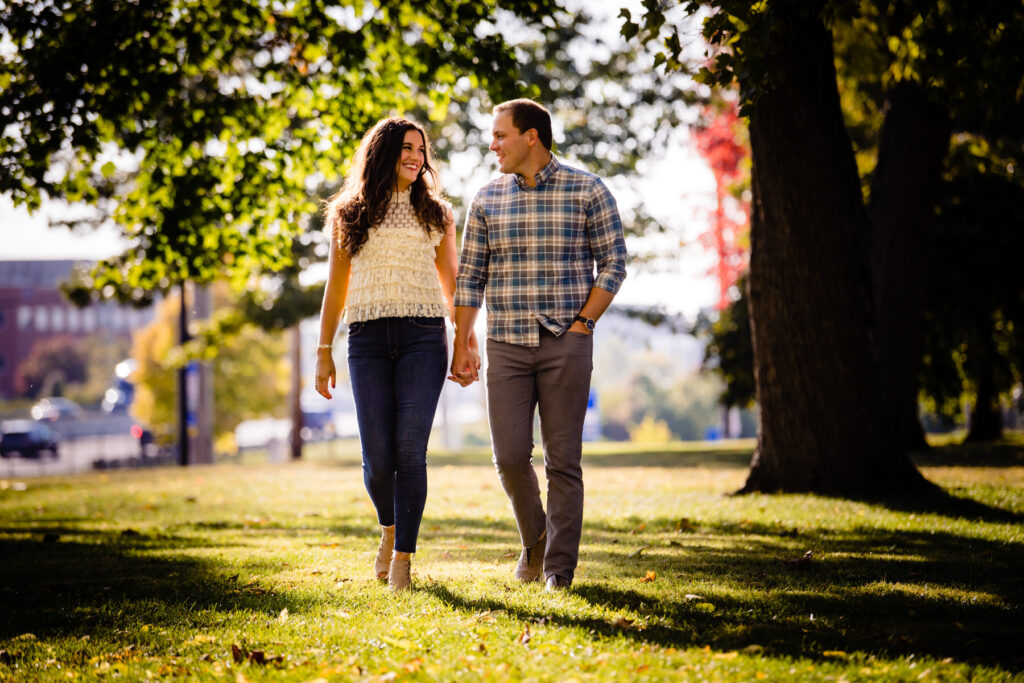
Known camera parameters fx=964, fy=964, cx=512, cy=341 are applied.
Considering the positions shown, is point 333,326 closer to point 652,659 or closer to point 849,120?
point 652,659

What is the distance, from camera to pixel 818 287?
28.8 feet

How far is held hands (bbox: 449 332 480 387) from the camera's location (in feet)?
16.1

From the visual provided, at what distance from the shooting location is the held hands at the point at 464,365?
193 inches

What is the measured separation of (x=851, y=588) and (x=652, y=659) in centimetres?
175

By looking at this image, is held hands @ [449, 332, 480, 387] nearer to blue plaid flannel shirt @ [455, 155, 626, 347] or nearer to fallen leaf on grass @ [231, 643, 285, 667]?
blue plaid flannel shirt @ [455, 155, 626, 347]

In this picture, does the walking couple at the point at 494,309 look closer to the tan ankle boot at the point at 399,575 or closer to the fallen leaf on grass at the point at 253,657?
the tan ankle boot at the point at 399,575

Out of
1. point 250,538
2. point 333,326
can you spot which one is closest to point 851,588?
point 333,326

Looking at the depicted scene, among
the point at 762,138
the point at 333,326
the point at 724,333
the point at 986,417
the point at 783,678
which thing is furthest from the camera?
the point at 724,333

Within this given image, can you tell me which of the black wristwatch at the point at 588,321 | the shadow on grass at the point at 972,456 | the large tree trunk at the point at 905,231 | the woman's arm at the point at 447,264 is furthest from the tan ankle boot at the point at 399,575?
the large tree trunk at the point at 905,231

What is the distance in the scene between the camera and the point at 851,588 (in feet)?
15.8

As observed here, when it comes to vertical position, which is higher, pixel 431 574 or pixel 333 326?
pixel 333 326

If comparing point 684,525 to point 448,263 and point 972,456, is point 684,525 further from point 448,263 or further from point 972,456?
point 972,456

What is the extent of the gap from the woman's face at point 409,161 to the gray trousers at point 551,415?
38.0 inches

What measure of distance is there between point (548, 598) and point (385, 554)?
1121 millimetres
